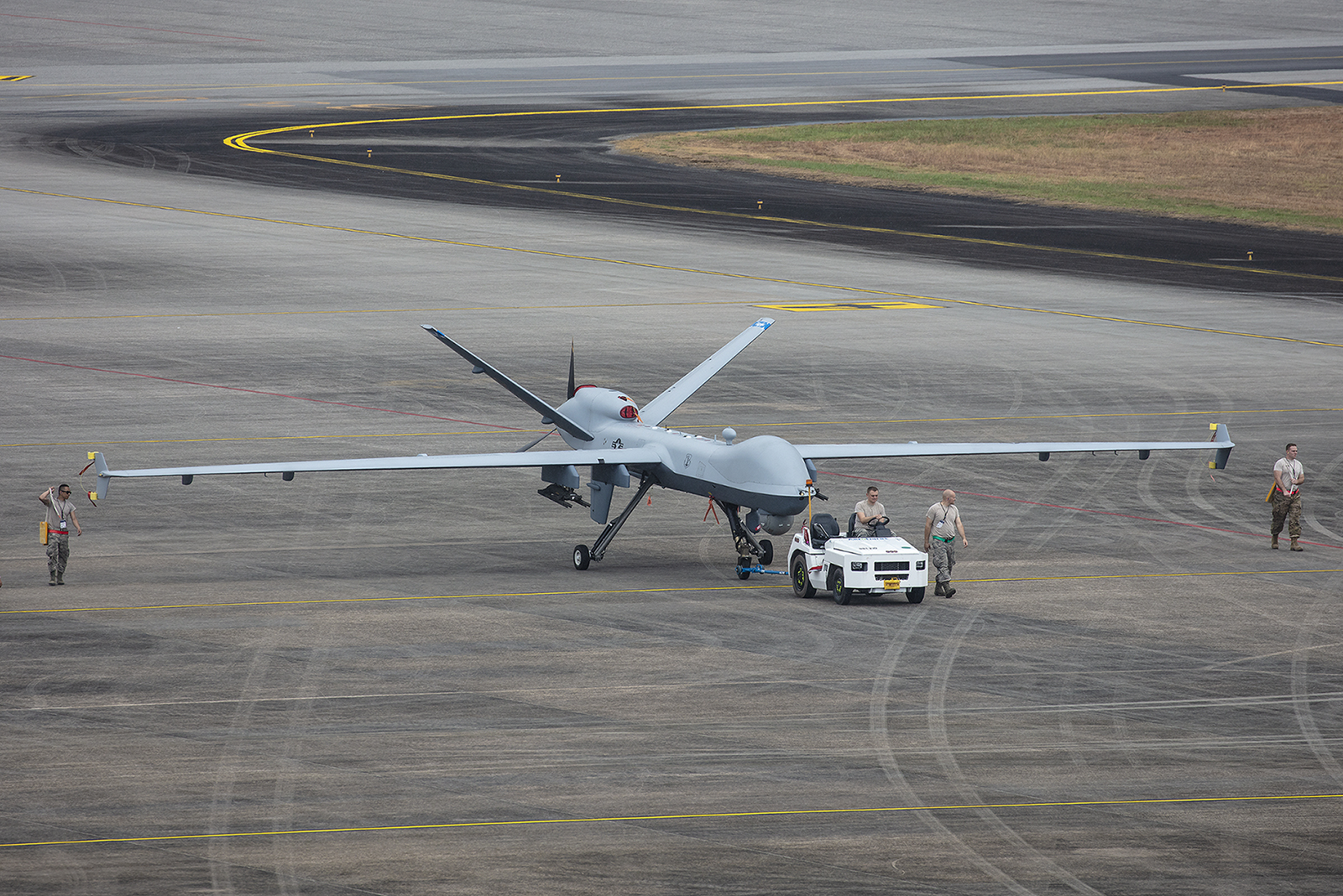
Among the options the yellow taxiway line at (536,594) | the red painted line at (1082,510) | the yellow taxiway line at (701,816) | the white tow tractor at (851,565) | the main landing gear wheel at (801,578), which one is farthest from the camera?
the red painted line at (1082,510)

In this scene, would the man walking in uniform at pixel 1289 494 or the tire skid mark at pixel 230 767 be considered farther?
the man walking in uniform at pixel 1289 494

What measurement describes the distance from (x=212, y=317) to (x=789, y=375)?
2096 centimetres

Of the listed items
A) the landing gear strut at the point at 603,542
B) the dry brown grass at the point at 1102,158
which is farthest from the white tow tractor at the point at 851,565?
the dry brown grass at the point at 1102,158

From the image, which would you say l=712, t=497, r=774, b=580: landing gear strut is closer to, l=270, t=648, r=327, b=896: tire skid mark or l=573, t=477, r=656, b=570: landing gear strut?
l=573, t=477, r=656, b=570: landing gear strut

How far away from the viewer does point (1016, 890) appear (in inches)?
799

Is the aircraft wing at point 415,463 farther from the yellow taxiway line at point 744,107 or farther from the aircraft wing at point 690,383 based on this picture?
the yellow taxiway line at point 744,107

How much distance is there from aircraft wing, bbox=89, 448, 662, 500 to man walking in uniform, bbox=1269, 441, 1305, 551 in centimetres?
1288

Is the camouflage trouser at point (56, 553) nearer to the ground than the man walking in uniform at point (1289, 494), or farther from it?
nearer to the ground

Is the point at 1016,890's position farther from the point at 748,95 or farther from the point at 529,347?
the point at 748,95

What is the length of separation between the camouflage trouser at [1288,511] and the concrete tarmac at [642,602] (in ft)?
2.08

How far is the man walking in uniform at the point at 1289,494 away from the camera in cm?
3791

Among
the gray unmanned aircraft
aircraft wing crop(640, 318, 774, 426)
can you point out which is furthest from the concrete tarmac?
aircraft wing crop(640, 318, 774, 426)

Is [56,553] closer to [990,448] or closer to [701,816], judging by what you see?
[701,816]

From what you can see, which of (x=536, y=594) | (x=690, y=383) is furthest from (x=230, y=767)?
(x=690, y=383)
